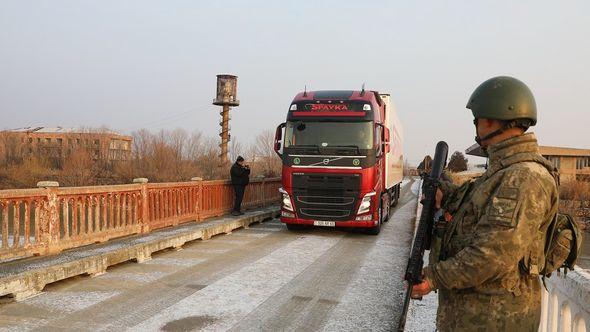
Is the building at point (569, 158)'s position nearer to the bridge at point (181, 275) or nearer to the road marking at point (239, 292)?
the bridge at point (181, 275)

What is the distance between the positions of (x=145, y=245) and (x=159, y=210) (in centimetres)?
240

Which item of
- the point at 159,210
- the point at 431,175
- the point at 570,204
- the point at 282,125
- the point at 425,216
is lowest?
the point at 570,204

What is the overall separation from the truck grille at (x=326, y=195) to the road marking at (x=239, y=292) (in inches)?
76.1

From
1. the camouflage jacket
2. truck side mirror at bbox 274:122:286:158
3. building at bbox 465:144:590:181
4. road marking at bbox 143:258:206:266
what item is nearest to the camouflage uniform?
the camouflage jacket

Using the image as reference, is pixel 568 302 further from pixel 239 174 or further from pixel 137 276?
pixel 239 174

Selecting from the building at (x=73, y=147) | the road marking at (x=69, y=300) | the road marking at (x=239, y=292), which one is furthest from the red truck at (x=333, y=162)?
the building at (x=73, y=147)

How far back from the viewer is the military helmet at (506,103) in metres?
2.34

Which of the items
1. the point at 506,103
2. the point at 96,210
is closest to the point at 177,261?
the point at 96,210

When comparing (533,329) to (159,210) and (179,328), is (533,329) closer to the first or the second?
(179,328)

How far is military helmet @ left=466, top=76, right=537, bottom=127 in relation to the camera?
2342mm

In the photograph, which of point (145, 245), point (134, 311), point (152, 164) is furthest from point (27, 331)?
point (152, 164)

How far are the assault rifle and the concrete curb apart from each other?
5387 millimetres

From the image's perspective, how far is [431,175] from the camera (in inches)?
107

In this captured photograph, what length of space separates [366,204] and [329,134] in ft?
6.39
